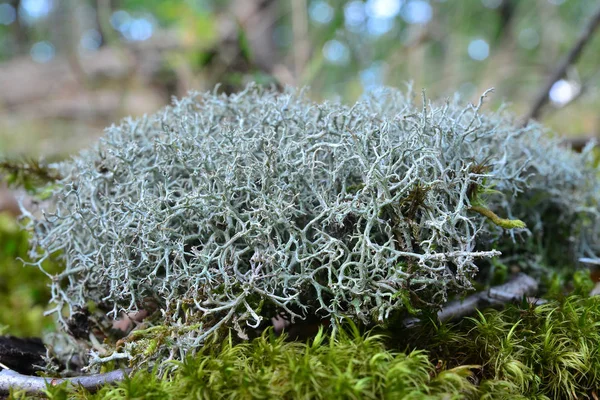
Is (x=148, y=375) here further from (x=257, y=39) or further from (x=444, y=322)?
(x=257, y=39)

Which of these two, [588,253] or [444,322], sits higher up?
[588,253]

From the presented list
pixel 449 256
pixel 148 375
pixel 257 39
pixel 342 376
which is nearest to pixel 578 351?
pixel 449 256

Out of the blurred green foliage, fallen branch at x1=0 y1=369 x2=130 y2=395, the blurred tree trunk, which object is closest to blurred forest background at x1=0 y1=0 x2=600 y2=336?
the blurred green foliage

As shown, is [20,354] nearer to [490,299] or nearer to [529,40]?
[490,299]

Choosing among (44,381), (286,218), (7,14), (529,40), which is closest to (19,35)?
(7,14)

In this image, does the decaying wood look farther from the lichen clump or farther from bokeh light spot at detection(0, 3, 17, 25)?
bokeh light spot at detection(0, 3, 17, 25)

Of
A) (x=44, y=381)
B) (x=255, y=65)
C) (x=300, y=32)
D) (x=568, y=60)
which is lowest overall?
(x=44, y=381)

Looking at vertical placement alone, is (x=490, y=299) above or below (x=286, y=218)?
below
